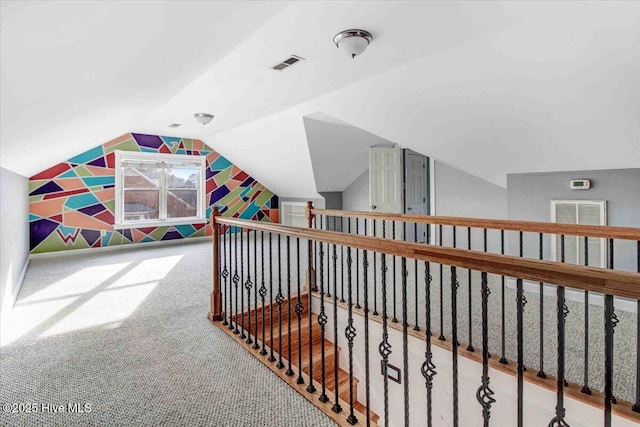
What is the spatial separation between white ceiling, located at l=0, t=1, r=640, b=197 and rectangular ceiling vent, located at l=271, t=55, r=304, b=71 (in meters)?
0.07

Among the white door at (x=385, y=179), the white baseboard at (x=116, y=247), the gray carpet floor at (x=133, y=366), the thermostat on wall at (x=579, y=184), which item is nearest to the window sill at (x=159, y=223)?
the white baseboard at (x=116, y=247)

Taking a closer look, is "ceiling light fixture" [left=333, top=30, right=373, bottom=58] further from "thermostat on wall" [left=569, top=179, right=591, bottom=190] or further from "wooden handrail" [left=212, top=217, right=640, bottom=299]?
"thermostat on wall" [left=569, top=179, right=591, bottom=190]

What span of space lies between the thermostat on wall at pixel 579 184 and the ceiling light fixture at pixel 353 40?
242cm

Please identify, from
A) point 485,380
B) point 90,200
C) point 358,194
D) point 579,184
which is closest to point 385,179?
point 358,194

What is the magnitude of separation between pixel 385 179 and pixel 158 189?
3.98 m

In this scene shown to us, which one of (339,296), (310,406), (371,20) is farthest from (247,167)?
(310,406)

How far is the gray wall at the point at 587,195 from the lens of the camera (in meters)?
2.91

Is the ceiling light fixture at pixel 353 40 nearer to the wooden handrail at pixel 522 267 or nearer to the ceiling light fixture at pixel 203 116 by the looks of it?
the wooden handrail at pixel 522 267

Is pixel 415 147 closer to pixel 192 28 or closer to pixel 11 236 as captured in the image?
pixel 192 28

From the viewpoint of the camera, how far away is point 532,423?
1.93 metres

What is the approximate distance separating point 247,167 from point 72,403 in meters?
5.39

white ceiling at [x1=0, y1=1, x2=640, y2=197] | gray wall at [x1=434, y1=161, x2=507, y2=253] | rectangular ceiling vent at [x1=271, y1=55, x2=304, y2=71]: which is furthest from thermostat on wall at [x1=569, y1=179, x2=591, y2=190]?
rectangular ceiling vent at [x1=271, y1=55, x2=304, y2=71]

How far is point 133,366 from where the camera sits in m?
2.02

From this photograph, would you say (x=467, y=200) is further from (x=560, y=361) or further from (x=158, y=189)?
(x=158, y=189)
